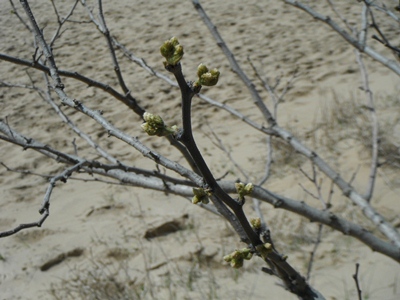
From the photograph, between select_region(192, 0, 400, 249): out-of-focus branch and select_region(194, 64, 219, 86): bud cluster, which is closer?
select_region(194, 64, 219, 86): bud cluster

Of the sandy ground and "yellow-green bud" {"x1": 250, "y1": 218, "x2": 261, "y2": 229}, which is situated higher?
"yellow-green bud" {"x1": 250, "y1": 218, "x2": 261, "y2": 229}

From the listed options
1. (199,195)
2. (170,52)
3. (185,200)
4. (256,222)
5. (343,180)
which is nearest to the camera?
(170,52)

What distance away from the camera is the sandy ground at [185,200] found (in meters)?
3.17

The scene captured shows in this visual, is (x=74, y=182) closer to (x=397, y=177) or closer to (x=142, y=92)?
(x=142, y=92)

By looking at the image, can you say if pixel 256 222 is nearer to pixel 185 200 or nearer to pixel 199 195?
pixel 199 195

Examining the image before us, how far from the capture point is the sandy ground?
10.4ft

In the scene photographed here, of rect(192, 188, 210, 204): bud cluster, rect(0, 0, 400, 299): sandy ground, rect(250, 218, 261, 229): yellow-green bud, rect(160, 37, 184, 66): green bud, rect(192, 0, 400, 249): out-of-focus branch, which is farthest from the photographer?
rect(0, 0, 400, 299): sandy ground

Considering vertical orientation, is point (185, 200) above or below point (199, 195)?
below

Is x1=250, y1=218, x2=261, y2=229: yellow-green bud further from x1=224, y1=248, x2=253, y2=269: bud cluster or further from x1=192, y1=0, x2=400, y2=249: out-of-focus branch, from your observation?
x1=192, y1=0, x2=400, y2=249: out-of-focus branch

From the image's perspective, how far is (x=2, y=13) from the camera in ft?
34.0

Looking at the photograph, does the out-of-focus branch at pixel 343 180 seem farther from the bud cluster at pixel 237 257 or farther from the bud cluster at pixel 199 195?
the bud cluster at pixel 199 195

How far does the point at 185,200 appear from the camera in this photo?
4.21 m

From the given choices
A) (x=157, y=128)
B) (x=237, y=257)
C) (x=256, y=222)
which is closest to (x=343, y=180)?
(x=256, y=222)

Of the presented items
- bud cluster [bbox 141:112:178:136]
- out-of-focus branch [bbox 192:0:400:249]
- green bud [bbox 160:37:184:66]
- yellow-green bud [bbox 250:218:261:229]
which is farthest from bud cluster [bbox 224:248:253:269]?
out-of-focus branch [bbox 192:0:400:249]
